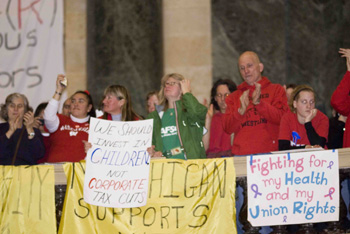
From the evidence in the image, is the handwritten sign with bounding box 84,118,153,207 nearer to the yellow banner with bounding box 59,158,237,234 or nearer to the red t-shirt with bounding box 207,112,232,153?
the yellow banner with bounding box 59,158,237,234

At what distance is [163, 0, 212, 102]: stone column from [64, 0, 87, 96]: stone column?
1401mm

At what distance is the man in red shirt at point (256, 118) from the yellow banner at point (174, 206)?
778 millimetres

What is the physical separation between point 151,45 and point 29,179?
4.06 metres

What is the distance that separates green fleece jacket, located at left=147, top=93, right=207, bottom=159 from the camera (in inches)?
290

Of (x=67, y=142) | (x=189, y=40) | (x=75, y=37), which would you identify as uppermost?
(x=75, y=37)

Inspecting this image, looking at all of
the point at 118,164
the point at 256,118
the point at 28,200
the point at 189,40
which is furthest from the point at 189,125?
the point at 189,40

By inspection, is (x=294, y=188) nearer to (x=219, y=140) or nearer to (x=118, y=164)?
(x=118, y=164)

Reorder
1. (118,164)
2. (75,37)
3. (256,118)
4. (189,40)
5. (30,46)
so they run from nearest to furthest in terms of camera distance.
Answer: (118,164), (256,118), (30,46), (189,40), (75,37)

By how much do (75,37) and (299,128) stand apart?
5326 mm

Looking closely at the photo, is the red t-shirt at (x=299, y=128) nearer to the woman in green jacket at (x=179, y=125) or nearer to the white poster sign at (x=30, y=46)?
the woman in green jacket at (x=179, y=125)

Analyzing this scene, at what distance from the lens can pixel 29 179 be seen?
7.20 meters

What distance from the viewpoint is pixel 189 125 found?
7.57 metres

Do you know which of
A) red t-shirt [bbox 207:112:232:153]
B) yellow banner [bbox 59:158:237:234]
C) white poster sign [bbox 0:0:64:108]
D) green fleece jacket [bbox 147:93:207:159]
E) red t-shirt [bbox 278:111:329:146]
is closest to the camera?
yellow banner [bbox 59:158:237:234]

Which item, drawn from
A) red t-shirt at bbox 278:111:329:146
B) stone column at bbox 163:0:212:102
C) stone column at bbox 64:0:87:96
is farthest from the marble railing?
stone column at bbox 64:0:87:96
